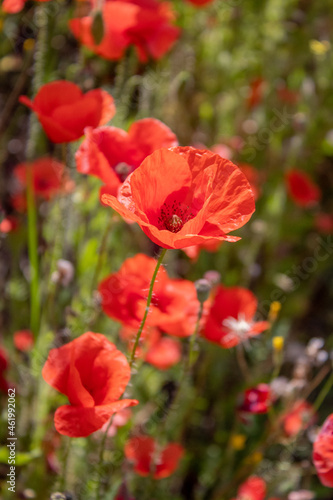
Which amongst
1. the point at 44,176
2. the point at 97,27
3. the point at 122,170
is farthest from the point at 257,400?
the point at 44,176

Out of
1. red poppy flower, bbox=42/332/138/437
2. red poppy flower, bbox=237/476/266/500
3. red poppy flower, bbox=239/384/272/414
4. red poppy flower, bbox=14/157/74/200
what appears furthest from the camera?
red poppy flower, bbox=14/157/74/200

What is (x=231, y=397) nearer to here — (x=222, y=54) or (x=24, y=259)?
(x=24, y=259)

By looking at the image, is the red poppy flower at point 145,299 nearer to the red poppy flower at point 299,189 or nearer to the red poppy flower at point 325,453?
the red poppy flower at point 325,453

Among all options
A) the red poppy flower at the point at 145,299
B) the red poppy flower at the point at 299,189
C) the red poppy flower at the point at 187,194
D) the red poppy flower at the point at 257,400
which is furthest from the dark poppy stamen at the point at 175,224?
the red poppy flower at the point at 299,189

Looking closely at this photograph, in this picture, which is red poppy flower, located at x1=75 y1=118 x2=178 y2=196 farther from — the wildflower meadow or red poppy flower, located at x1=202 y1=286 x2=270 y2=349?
red poppy flower, located at x1=202 y1=286 x2=270 y2=349

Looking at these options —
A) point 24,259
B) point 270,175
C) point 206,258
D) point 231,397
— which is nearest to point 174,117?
point 270,175

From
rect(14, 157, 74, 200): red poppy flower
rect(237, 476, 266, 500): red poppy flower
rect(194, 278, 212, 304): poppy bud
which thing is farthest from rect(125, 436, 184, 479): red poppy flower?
rect(14, 157, 74, 200): red poppy flower

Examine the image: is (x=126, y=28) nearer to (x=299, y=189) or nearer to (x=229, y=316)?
(x=229, y=316)
